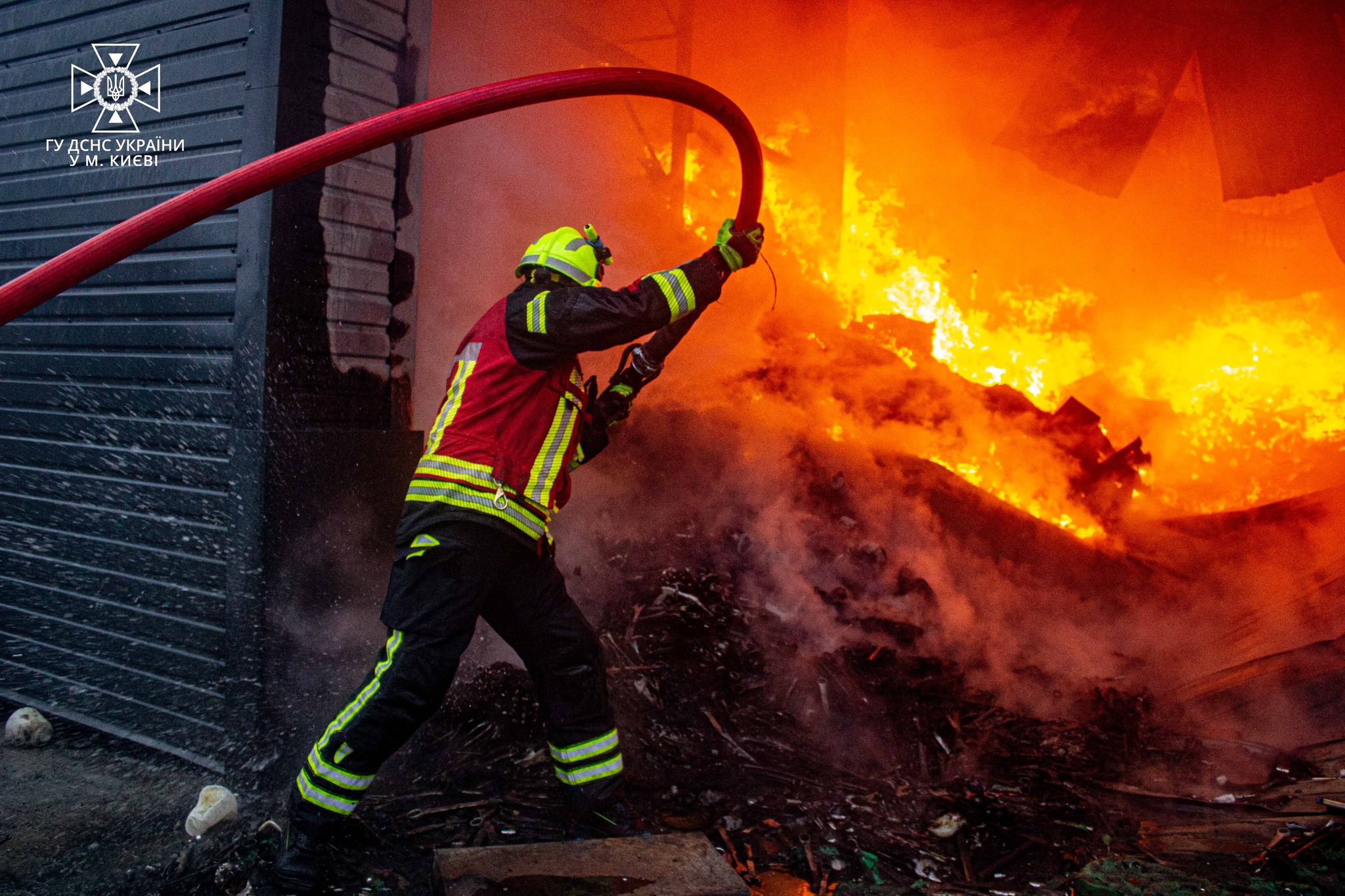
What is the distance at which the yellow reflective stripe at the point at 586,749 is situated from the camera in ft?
11.7

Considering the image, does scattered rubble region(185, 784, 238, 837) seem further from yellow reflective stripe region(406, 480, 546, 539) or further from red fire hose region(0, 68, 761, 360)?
red fire hose region(0, 68, 761, 360)

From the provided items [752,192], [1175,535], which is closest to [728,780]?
[752,192]

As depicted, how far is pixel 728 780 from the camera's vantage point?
4.17m

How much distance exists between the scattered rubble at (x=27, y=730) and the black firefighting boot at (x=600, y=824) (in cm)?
312

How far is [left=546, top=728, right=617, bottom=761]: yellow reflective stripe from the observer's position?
3562mm

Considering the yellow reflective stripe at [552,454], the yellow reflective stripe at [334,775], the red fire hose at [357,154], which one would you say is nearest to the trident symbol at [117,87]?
the red fire hose at [357,154]

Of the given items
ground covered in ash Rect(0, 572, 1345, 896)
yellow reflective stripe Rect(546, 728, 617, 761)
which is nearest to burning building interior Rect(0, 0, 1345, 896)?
ground covered in ash Rect(0, 572, 1345, 896)

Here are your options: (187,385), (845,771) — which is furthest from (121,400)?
(845,771)

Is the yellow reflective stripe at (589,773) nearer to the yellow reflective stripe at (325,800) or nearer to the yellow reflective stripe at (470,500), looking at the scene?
the yellow reflective stripe at (325,800)

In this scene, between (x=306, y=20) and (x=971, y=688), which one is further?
(x=971, y=688)

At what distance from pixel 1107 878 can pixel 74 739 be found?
5190mm

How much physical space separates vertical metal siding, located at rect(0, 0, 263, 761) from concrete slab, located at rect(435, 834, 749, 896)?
1880mm

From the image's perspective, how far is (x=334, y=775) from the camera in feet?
10.3

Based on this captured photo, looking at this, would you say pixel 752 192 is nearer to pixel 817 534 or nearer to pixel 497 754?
pixel 817 534
